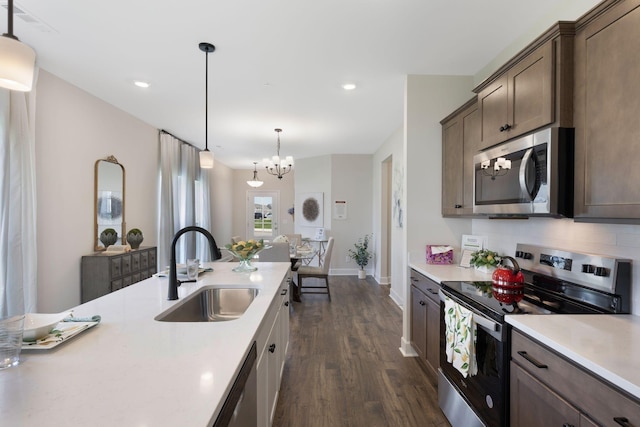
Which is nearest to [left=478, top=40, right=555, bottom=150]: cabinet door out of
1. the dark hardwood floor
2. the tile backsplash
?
the tile backsplash

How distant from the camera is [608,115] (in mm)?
1319

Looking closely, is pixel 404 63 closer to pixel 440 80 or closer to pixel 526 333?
pixel 440 80

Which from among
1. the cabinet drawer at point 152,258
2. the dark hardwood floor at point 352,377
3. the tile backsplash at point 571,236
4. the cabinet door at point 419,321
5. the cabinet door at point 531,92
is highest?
the cabinet door at point 531,92

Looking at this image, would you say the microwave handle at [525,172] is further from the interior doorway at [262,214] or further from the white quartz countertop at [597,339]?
the interior doorway at [262,214]

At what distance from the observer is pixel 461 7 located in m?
2.01

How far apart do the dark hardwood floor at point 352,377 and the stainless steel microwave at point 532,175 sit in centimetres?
151

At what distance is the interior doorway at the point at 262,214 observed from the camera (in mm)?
9476

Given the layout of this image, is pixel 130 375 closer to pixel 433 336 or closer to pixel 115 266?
pixel 433 336

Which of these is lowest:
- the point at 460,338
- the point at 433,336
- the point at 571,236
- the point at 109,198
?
the point at 433,336

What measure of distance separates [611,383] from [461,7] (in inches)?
85.0

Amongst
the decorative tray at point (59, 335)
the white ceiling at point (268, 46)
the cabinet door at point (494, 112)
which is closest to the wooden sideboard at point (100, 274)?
the white ceiling at point (268, 46)

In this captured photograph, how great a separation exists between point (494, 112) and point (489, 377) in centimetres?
165

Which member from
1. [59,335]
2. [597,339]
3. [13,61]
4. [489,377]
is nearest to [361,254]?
[489,377]

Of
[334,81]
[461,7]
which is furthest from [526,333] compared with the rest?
[334,81]
